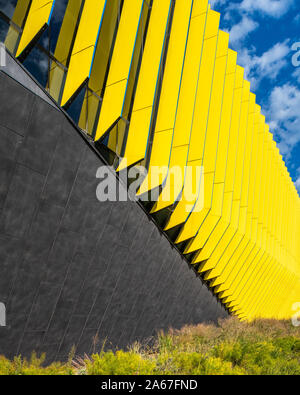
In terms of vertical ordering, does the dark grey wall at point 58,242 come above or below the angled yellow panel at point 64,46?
below

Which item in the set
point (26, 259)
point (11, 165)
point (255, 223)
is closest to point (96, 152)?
point (11, 165)

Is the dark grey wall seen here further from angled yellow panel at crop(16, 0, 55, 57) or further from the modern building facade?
angled yellow panel at crop(16, 0, 55, 57)

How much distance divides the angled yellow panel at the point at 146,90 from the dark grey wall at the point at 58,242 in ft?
4.84

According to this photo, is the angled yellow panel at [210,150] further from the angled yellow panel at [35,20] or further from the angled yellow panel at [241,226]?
the angled yellow panel at [35,20]

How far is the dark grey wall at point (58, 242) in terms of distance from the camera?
7.95 meters

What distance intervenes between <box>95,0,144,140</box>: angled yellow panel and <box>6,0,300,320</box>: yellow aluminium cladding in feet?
0.13

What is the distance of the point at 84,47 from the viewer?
31.8 feet

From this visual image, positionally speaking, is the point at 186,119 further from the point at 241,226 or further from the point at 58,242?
the point at 241,226

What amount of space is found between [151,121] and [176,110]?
113 cm

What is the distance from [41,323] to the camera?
906 centimetres

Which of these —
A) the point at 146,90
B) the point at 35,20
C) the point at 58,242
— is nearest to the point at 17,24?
the point at 35,20

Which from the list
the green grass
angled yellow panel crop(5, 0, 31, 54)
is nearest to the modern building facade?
angled yellow panel crop(5, 0, 31, 54)

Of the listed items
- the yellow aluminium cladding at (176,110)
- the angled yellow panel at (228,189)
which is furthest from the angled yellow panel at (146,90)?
the angled yellow panel at (228,189)

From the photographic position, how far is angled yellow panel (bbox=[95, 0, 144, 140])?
1034 cm
